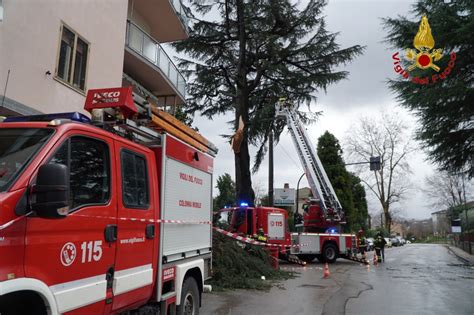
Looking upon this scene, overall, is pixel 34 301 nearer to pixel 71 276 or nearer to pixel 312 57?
pixel 71 276

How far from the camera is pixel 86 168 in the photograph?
12.6 ft

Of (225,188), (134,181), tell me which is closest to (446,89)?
(134,181)

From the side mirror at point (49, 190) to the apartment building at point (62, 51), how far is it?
4493 millimetres

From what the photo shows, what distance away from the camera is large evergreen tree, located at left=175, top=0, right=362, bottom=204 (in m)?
20.3

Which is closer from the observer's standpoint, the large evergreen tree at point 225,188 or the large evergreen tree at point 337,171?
the large evergreen tree at point 337,171

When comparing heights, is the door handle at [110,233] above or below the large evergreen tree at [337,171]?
below

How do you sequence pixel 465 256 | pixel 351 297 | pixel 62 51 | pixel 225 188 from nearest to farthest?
pixel 351 297 → pixel 62 51 → pixel 465 256 → pixel 225 188

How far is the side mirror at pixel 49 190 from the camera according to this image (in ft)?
9.61

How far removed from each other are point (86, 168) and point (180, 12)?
16572 mm

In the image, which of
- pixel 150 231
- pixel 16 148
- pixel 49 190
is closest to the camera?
pixel 49 190

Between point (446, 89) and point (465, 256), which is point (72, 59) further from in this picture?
point (465, 256)

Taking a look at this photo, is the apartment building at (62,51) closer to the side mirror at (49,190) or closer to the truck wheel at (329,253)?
the side mirror at (49,190)

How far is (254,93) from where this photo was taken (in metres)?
22.2

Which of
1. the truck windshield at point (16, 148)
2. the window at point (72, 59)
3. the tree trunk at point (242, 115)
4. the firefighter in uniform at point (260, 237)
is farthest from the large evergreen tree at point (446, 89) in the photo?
the truck windshield at point (16, 148)
